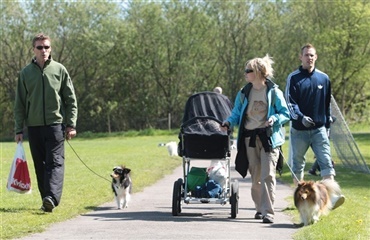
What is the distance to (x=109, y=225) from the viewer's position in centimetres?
975

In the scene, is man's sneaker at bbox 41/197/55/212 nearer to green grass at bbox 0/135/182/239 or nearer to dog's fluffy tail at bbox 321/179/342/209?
green grass at bbox 0/135/182/239

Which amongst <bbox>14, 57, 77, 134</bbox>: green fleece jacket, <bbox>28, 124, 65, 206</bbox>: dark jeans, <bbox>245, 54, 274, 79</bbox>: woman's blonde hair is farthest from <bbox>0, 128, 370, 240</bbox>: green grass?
<bbox>245, 54, 274, 79</bbox>: woman's blonde hair

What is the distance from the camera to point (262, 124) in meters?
10.3

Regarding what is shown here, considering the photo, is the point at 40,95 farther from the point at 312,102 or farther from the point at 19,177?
the point at 312,102

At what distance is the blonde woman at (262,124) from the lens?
10.2m

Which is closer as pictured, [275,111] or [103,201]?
[275,111]

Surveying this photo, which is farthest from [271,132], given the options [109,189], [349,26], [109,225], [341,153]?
[349,26]

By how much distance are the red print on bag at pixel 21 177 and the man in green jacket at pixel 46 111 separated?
1.02ft

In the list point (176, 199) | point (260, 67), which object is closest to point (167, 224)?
point (176, 199)

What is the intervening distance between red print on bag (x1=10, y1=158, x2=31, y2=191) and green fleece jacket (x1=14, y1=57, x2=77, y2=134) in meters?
0.54

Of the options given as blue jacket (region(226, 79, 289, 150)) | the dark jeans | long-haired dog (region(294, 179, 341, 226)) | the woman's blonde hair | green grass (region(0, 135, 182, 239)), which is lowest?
green grass (region(0, 135, 182, 239))

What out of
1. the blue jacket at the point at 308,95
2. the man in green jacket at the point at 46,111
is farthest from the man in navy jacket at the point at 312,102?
the man in green jacket at the point at 46,111

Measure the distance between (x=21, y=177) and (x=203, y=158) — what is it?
8.64 ft

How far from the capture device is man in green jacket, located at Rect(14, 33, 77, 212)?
1084 cm
